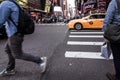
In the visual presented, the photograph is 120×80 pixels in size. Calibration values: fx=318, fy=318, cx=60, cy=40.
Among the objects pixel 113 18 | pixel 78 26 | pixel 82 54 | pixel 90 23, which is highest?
pixel 113 18

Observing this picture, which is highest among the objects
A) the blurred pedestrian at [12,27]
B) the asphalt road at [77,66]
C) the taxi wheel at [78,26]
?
the blurred pedestrian at [12,27]

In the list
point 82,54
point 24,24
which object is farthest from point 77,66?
point 24,24

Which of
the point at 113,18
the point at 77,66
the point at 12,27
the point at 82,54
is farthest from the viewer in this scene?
the point at 82,54

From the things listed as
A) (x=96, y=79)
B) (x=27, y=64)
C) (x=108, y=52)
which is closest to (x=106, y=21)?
(x=108, y=52)

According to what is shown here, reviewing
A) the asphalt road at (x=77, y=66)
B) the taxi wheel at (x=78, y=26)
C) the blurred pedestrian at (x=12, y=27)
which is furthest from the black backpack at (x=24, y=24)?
the taxi wheel at (x=78, y=26)

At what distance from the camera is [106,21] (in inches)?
200

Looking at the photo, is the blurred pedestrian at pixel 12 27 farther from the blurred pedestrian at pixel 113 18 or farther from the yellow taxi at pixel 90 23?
the yellow taxi at pixel 90 23

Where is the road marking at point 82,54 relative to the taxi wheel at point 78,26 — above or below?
above

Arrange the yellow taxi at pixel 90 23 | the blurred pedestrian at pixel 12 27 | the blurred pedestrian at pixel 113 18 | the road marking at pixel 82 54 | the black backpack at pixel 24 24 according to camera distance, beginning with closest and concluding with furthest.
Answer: the blurred pedestrian at pixel 113 18
the blurred pedestrian at pixel 12 27
the black backpack at pixel 24 24
the road marking at pixel 82 54
the yellow taxi at pixel 90 23

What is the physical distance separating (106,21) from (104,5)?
3609 cm

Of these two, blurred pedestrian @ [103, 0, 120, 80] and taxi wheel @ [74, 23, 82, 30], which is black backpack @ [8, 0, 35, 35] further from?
taxi wheel @ [74, 23, 82, 30]

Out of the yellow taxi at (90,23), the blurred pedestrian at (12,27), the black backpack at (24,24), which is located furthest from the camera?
the yellow taxi at (90,23)

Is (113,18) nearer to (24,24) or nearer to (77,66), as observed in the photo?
(24,24)

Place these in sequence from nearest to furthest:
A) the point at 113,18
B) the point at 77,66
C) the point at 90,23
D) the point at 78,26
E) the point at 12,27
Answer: the point at 113,18
the point at 12,27
the point at 77,66
the point at 90,23
the point at 78,26
